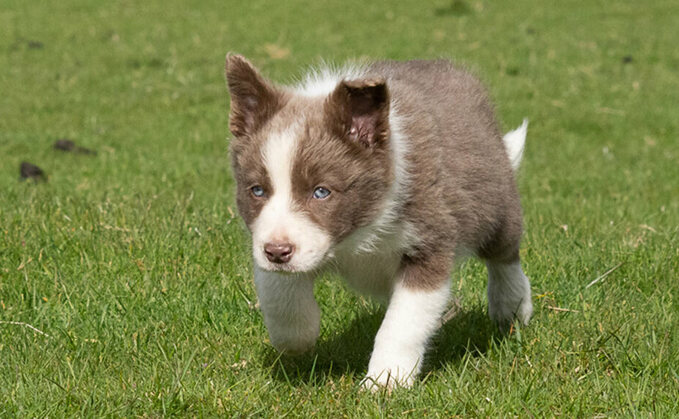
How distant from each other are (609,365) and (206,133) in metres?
7.84

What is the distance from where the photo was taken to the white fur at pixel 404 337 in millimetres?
4031

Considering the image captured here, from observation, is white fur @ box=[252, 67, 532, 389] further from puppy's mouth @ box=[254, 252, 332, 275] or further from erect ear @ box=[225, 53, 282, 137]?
erect ear @ box=[225, 53, 282, 137]

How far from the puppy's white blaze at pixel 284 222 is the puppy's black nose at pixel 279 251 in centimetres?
2

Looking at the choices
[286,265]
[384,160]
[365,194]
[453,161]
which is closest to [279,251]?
[286,265]

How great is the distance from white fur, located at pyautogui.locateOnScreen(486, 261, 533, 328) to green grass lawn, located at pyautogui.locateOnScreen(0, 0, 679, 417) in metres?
0.12

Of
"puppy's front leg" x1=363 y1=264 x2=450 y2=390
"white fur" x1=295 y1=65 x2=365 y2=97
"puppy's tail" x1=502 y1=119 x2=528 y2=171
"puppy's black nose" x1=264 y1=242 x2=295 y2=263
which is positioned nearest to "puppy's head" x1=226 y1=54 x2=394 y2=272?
"puppy's black nose" x1=264 y1=242 x2=295 y2=263

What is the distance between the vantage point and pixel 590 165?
10.7 meters

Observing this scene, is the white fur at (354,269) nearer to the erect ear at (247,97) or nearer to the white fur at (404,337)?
the white fur at (404,337)

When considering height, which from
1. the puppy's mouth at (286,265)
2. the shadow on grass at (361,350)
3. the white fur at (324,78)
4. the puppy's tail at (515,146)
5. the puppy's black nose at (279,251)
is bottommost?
the shadow on grass at (361,350)

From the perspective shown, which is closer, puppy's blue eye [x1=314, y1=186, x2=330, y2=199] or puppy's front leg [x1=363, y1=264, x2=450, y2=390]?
puppy's blue eye [x1=314, y1=186, x2=330, y2=199]

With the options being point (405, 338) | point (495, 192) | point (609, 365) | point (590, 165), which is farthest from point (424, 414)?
point (590, 165)

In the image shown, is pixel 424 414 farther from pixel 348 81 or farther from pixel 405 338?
pixel 348 81

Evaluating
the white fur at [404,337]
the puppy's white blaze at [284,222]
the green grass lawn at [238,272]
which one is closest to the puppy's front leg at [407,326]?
the white fur at [404,337]

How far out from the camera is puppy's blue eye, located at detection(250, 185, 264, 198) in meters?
3.82
